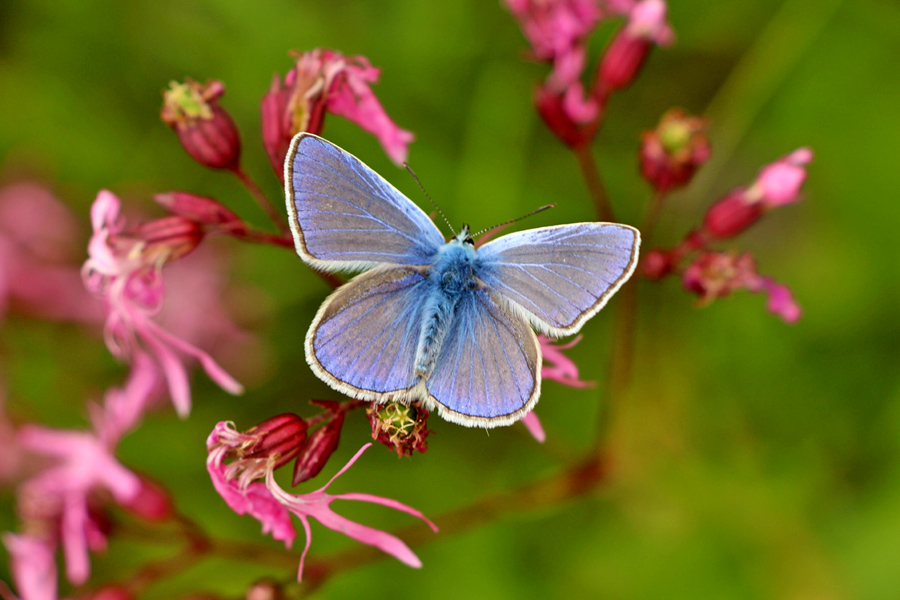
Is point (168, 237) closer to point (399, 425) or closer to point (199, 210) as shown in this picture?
point (199, 210)

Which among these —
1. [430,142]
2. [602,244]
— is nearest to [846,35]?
[430,142]

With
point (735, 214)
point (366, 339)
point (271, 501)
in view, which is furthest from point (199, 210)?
point (735, 214)

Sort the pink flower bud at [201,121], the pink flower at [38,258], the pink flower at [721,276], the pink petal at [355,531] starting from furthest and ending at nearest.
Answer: the pink flower at [38,258] < the pink flower at [721,276] < the pink flower bud at [201,121] < the pink petal at [355,531]

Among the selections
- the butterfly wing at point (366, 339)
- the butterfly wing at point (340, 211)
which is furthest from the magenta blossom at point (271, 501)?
the butterfly wing at point (340, 211)

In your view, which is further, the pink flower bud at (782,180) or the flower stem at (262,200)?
the pink flower bud at (782,180)

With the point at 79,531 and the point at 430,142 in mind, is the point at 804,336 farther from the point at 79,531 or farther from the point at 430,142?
the point at 79,531

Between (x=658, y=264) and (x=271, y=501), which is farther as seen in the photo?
(x=658, y=264)

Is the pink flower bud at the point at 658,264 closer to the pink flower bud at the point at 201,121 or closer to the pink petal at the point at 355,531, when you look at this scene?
the pink petal at the point at 355,531
